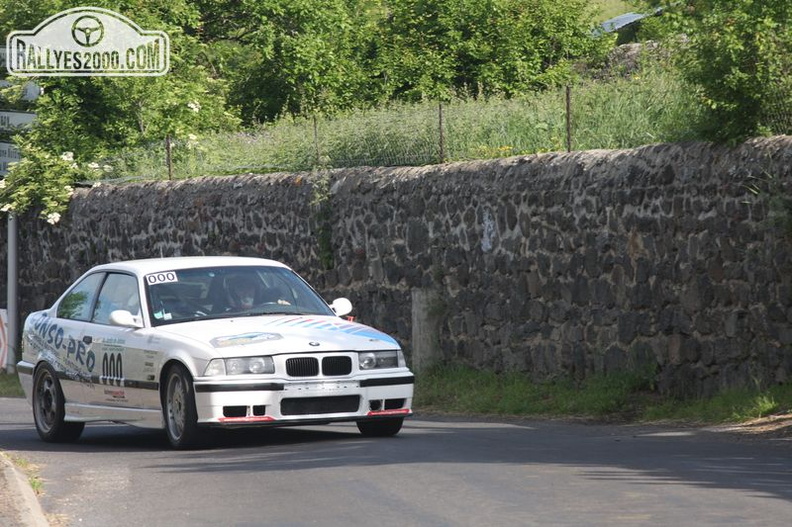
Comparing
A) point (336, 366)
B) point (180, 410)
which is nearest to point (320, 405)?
point (336, 366)

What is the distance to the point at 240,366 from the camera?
36.9ft

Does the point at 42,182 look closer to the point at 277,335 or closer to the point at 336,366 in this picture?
the point at 277,335

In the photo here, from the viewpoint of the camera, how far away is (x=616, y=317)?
15.0 m

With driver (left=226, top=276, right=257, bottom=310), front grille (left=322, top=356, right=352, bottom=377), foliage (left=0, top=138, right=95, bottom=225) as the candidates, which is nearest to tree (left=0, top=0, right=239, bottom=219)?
foliage (left=0, top=138, right=95, bottom=225)

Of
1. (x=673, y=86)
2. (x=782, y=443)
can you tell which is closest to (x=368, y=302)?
(x=673, y=86)

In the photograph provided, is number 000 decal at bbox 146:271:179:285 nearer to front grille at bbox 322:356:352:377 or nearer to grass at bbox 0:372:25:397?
front grille at bbox 322:356:352:377

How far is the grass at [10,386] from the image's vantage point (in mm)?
23511

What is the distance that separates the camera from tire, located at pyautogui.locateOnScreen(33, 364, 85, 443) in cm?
1321

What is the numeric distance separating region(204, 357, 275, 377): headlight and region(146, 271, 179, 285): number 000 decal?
165cm

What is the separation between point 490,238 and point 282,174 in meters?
4.96

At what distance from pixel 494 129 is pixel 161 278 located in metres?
7.90

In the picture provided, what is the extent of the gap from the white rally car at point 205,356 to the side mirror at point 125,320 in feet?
0.03

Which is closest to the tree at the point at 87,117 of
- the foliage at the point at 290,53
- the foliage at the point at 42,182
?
the foliage at the point at 42,182

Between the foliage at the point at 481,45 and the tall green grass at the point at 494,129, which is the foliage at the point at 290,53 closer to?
the foliage at the point at 481,45
